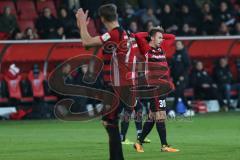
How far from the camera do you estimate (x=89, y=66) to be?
82.5 feet

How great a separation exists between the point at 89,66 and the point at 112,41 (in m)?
12.9

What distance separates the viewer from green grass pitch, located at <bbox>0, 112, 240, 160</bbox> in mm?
14773

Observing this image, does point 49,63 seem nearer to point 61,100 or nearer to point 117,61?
point 61,100

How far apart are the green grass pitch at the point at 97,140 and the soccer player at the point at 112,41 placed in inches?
78.9

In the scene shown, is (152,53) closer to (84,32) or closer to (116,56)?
(116,56)

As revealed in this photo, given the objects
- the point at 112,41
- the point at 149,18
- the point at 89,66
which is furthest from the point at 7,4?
the point at 112,41

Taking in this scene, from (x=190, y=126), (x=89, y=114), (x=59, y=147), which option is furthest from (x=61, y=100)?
(x=59, y=147)

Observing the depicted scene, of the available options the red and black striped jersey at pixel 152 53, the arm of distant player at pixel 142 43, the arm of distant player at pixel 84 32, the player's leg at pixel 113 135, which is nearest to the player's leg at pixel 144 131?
the red and black striped jersey at pixel 152 53

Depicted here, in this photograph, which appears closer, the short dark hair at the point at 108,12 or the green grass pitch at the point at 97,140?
the short dark hair at the point at 108,12

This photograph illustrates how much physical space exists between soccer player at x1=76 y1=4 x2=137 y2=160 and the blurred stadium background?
16.4 feet

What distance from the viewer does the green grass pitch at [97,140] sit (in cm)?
1477

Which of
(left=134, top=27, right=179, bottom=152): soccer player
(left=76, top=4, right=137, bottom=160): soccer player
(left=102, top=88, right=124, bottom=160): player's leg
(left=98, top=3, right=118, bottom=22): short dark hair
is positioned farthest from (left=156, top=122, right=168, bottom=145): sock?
(left=98, top=3, right=118, bottom=22): short dark hair

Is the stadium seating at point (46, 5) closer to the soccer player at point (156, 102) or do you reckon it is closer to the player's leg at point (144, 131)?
the soccer player at point (156, 102)

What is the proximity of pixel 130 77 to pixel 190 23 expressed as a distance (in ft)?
54.1
